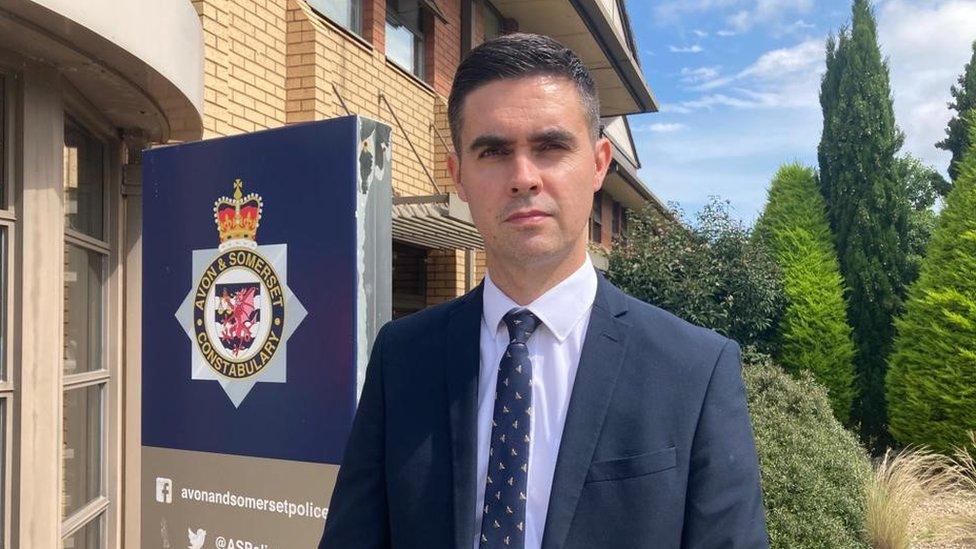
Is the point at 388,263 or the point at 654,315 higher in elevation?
the point at 388,263

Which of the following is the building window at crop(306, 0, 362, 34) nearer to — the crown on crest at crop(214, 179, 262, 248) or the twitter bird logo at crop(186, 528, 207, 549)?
the crown on crest at crop(214, 179, 262, 248)

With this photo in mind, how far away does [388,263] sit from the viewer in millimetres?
2758

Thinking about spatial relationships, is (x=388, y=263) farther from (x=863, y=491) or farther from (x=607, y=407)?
(x=863, y=491)

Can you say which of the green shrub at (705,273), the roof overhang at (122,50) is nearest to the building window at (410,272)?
the green shrub at (705,273)

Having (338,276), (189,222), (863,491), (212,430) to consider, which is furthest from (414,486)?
(863,491)

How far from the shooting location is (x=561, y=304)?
154 centimetres

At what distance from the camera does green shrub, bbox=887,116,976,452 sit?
31.8 feet

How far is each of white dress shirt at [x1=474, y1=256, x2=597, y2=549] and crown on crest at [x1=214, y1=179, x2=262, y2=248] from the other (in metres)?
1.53

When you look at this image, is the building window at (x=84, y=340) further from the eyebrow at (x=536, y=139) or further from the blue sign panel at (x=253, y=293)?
the eyebrow at (x=536, y=139)

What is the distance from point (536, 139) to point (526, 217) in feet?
0.49

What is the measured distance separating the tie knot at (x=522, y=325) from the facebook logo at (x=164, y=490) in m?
2.07

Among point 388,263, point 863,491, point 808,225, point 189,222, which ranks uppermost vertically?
point 808,225

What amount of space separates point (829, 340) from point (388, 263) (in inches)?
413

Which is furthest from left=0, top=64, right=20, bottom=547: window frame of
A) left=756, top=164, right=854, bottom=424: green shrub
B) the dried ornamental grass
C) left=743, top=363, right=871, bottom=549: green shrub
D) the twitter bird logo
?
left=756, top=164, right=854, bottom=424: green shrub
